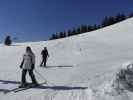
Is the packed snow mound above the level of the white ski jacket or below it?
below

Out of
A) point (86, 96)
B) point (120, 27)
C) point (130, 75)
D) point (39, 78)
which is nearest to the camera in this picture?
point (86, 96)

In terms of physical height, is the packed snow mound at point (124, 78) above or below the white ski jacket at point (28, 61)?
below

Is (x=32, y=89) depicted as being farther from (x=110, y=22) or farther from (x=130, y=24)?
(x=110, y=22)

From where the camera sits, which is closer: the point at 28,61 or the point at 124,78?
the point at 124,78

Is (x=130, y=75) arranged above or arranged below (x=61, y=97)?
above

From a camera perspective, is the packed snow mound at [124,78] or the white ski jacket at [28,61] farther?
the white ski jacket at [28,61]

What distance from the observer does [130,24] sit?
7081cm

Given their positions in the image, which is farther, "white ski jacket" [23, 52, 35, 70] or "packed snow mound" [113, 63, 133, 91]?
"white ski jacket" [23, 52, 35, 70]

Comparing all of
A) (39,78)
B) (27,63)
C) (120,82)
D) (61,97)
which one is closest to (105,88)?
(120,82)

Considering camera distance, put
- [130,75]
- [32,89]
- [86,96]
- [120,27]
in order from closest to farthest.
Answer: [86,96]
[130,75]
[32,89]
[120,27]

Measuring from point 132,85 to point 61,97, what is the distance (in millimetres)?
2610

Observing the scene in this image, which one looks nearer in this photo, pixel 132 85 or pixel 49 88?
pixel 132 85

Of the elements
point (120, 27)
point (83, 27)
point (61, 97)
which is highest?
point (83, 27)

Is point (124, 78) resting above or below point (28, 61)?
below
